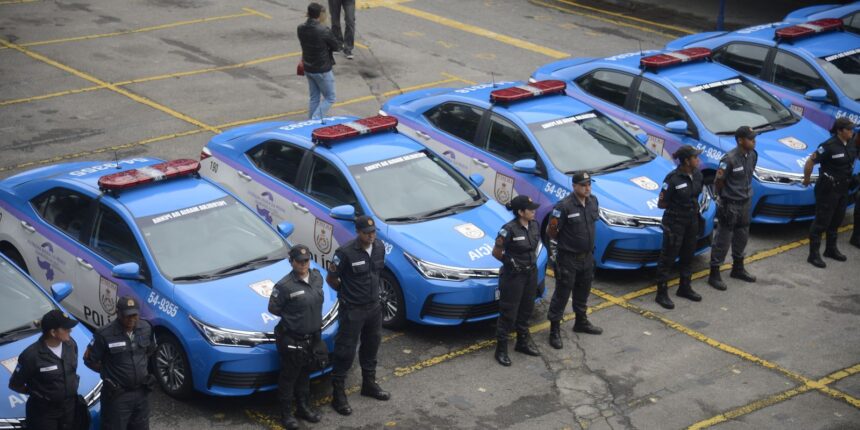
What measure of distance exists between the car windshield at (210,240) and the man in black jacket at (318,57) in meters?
5.33

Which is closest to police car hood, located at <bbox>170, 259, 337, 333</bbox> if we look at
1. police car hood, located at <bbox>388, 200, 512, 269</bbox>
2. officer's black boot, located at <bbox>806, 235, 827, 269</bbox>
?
police car hood, located at <bbox>388, 200, 512, 269</bbox>

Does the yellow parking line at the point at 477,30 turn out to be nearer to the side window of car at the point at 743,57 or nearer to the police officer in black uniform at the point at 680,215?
the side window of car at the point at 743,57

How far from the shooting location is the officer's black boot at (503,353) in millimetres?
9469

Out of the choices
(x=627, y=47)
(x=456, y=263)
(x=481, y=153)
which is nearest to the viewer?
(x=456, y=263)

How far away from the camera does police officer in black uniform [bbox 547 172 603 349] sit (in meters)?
9.63

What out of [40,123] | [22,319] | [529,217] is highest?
[529,217]

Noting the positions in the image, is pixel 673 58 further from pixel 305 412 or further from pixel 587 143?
pixel 305 412

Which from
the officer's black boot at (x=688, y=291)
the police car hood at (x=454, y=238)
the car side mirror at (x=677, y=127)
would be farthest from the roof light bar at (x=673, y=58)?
the police car hood at (x=454, y=238)

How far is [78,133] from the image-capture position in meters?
15.4

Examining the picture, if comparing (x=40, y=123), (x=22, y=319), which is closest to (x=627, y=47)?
(x=40, y=123)

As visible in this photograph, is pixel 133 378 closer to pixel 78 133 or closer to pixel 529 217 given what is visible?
pixel 529 217

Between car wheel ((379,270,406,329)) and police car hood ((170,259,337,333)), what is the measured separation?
0.87 metres

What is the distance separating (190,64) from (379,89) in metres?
3.60

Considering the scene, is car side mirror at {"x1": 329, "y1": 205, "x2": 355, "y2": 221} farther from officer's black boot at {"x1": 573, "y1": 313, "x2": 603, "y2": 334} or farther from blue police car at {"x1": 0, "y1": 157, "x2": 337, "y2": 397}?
officer's black boot at {"x1": 573, "y1": 313, "x2": 603, "y2": 334}
